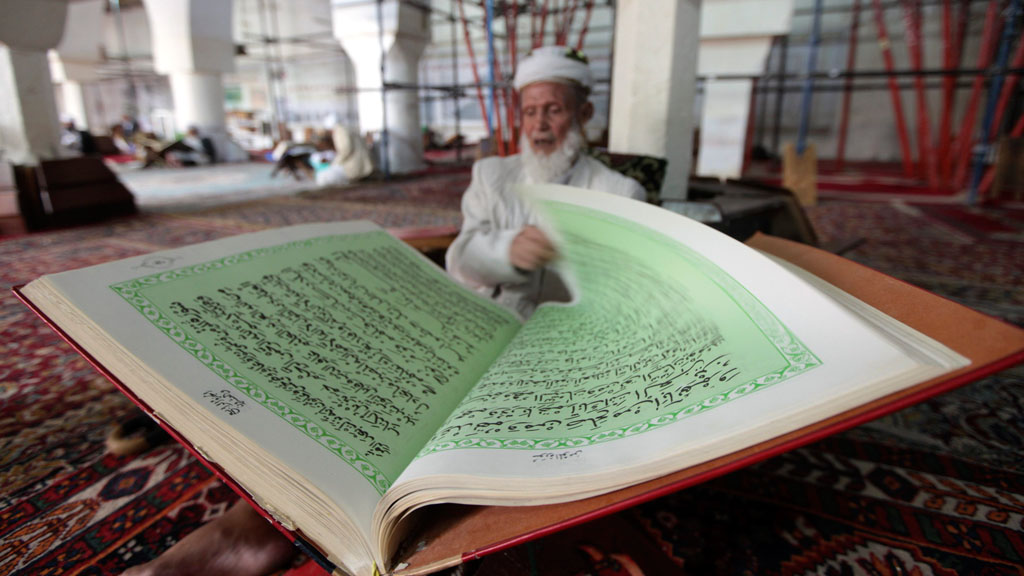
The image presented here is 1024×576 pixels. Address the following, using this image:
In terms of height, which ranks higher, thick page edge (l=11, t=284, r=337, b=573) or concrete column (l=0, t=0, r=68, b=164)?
concrete column (l=0, t=0, r=68, b=164)

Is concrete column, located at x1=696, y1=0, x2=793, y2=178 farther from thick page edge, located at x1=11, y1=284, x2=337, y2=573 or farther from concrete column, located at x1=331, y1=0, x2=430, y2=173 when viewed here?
thick page edge, located at x1=11, y1=284, x2=337, y2=573

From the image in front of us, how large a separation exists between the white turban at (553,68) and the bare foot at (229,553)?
97cm

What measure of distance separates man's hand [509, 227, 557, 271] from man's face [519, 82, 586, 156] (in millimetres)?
357

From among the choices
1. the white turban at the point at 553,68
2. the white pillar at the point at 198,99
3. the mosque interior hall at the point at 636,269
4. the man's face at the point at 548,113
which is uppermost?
the white pillar at the point at 198,99

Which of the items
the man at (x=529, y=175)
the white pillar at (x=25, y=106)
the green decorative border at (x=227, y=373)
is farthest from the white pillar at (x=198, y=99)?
the green decorative border at (x=227, y=373)

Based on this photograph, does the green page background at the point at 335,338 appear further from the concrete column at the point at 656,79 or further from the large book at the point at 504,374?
the concrete column at the point at 656,79

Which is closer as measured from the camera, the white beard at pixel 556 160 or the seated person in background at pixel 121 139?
the white beard at pixel 556 160

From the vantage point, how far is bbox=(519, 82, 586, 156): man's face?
3.68 ft

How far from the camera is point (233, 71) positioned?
779cm

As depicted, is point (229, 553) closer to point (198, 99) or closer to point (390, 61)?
point (390, 61)

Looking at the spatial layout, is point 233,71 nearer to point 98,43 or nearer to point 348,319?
point 98,43

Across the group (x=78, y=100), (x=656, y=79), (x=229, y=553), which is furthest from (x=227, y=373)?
(x=78, y=100)

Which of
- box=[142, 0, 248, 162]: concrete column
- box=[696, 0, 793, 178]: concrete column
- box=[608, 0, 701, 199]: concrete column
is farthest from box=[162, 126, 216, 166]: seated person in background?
box=[608, 0, 701, 199]: concrete column

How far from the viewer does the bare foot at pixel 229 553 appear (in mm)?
519
